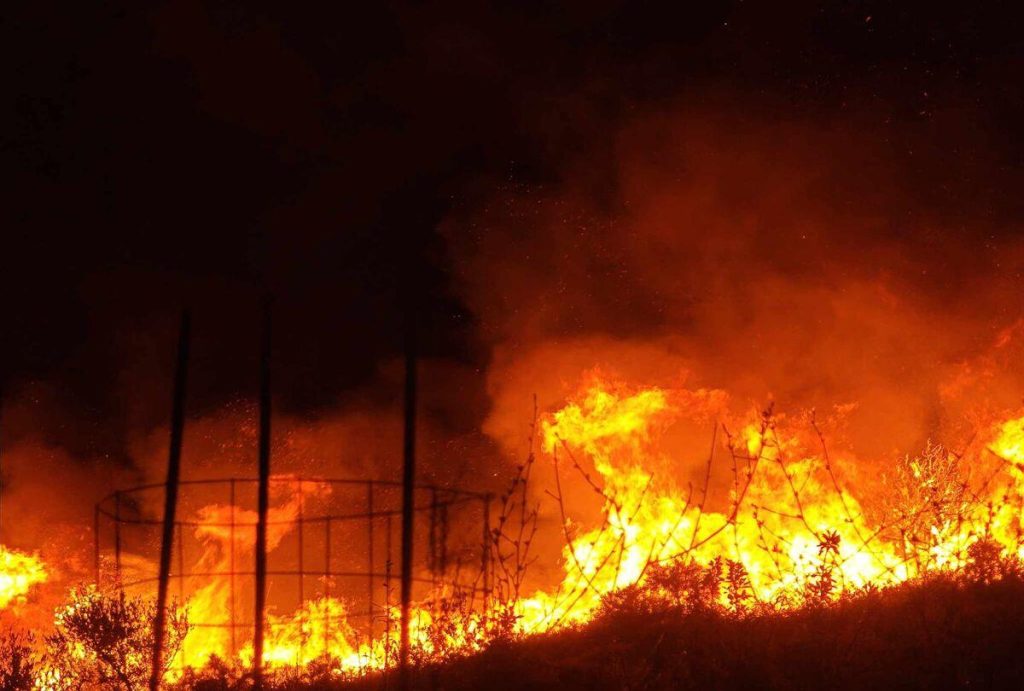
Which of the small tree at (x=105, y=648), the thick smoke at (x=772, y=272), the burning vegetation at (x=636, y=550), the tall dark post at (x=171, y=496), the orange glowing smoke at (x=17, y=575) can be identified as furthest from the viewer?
the thick smoke at (x=772, y=272)

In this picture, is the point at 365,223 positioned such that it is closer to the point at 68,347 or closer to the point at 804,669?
the point at 68,347

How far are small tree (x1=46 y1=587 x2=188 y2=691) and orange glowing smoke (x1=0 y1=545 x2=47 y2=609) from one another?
4.21m

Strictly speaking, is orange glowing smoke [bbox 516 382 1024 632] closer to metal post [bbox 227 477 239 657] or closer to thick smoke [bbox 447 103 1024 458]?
thick smoke [bbox 447 103 1024 458]

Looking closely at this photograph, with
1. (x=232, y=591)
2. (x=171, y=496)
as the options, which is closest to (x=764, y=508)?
(x=232, y=591)

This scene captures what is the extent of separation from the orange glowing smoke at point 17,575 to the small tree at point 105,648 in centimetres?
421

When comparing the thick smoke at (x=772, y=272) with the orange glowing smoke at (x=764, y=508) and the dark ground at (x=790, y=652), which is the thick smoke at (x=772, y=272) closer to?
the orange glowing smoke at (x=764, y=508)

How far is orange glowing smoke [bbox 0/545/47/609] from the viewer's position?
→ 11555mm

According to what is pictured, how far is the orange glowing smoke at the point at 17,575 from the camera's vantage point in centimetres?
1155

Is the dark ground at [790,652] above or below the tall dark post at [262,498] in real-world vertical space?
below

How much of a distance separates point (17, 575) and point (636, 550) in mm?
6872

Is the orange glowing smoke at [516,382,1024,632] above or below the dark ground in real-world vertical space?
above

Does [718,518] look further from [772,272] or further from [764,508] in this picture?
[772,272]

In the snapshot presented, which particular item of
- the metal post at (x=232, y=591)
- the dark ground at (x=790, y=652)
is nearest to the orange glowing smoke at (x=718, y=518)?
the metal post at (x=232, y=591)

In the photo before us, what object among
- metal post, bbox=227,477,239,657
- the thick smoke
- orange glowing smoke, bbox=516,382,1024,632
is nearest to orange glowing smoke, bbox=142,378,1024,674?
orange glowing smoke, bbox=516,382,1024,632
